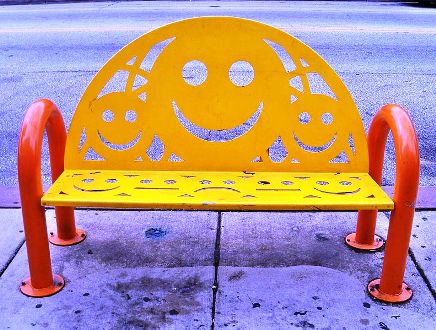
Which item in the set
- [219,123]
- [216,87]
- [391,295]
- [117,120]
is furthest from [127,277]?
[391,295]

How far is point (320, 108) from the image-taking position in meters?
3.06

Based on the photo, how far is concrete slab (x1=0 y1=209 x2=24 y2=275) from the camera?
3.16 m

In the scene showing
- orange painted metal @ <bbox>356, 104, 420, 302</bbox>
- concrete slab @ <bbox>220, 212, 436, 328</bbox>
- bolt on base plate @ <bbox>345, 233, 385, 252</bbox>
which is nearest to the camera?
orange painted metal @ <bbox>356, 104, 420, 302</bbox>

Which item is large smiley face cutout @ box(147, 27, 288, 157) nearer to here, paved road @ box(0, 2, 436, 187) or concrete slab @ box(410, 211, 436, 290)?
concrete slab @ box(410, 211, 436, 290)

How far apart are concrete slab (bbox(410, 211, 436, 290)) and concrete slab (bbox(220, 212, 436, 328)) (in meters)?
0.06

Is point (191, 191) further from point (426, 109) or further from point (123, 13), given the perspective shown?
point (123, 13)

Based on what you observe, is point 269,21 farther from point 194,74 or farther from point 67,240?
point 67,240

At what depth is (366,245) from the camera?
10.6ft

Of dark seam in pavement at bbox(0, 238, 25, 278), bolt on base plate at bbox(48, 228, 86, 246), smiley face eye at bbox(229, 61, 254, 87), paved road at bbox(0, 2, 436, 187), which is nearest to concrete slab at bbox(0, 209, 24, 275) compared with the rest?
dark seam in pavement at bbox(0, 238, 25, 278)

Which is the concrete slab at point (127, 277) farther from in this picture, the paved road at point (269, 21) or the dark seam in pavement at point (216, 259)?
the paved road at point (269, 21)

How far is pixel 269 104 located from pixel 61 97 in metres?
4.10

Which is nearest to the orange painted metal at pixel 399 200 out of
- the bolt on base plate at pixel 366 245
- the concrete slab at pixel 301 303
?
the concrete slab at pixel 301 303

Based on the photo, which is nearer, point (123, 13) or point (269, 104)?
point (269, 104)

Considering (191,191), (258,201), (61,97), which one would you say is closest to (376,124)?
(258,201)
